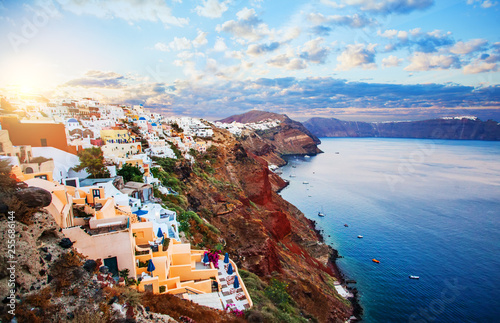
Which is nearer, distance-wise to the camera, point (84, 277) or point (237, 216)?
point (84, 277)

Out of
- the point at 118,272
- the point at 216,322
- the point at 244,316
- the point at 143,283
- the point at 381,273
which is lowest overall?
the point at 381,273

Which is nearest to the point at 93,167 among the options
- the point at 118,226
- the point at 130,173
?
the point at 130,173

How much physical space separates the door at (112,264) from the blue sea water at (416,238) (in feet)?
80.1

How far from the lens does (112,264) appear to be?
9.36m

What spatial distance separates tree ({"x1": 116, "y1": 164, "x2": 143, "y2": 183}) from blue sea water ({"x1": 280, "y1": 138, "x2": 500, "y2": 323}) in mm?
25215

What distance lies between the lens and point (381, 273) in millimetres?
30703

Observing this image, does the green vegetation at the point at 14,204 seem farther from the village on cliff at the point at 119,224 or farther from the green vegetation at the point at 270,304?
the green vegetation at the point at 270,304

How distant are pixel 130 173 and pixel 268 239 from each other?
47.3 ft

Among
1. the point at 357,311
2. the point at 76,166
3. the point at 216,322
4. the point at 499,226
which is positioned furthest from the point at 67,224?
the point at 499,226

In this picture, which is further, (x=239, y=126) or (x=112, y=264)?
(x=239, y=126)

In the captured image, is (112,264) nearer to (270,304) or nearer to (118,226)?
(118,226)

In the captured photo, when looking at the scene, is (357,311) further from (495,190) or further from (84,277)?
(495,190)

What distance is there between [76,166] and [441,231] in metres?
49.5

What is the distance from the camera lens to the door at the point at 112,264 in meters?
9.27
